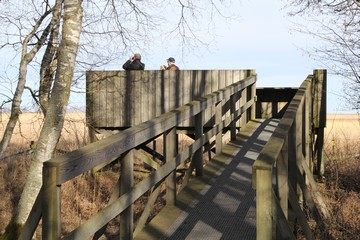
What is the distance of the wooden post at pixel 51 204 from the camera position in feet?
11.3

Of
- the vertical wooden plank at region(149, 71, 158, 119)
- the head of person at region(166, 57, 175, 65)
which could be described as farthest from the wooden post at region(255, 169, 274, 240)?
the head of person at region(166, 57, 175, 65)

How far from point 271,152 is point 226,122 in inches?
216

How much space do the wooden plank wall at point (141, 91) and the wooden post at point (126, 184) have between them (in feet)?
30.5

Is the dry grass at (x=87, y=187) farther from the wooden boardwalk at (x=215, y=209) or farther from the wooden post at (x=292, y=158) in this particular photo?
the wooden post at (x=292, y=158)

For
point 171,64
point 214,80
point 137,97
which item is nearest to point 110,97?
point 137,97

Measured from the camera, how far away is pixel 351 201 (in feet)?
34.9

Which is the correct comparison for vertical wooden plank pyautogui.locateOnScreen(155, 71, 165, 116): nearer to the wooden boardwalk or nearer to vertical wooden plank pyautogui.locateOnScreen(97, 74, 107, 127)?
vertical wooden plank pyautogui.locateOnScreen(97, 74, 107, 127)

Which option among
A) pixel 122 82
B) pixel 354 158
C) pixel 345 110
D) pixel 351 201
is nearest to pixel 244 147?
pixel 351 201

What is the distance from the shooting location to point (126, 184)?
460cm

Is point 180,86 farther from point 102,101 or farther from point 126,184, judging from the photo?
point 126,184

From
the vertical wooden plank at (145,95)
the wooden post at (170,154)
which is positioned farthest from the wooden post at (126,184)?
the vertical wooden plank at (145,95)

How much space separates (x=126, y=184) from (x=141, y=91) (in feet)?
32.5

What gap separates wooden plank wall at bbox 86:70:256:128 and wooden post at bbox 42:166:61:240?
34.4 ft

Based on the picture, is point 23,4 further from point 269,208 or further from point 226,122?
point 269,208
